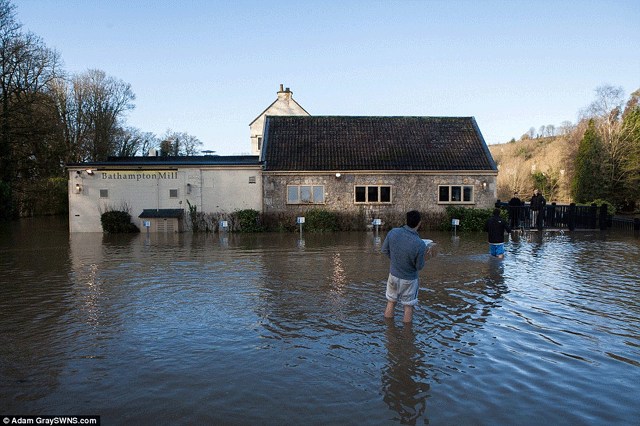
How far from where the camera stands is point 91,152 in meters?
39.2

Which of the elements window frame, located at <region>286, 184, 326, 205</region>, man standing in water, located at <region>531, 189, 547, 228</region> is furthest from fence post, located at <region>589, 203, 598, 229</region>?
window frame, located at <region>286, 184, 326, 205</region>

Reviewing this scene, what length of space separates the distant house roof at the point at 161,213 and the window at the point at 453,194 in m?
13.4

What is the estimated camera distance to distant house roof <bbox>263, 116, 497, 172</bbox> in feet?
80.9

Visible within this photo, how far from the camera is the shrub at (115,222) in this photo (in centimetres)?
2266

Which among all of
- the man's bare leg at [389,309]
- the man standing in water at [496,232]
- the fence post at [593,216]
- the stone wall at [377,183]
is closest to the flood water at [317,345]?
the man's bare leg at [389,309]

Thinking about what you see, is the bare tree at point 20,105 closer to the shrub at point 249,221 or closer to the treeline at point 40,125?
the treeline at point 40,125

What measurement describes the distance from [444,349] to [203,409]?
3191 mm

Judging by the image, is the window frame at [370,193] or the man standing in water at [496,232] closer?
the man standing in water at [496,232]

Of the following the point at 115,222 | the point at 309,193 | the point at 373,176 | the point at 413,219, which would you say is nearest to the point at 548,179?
the point at 373,176

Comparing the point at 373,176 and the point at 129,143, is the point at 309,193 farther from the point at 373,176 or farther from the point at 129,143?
the point at 129,143

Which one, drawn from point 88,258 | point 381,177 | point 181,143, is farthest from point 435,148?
point 181,143

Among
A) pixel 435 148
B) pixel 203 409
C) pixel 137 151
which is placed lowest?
pixel 203 409

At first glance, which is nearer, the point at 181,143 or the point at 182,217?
the point at 182,217

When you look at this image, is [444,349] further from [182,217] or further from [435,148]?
[435,148]
